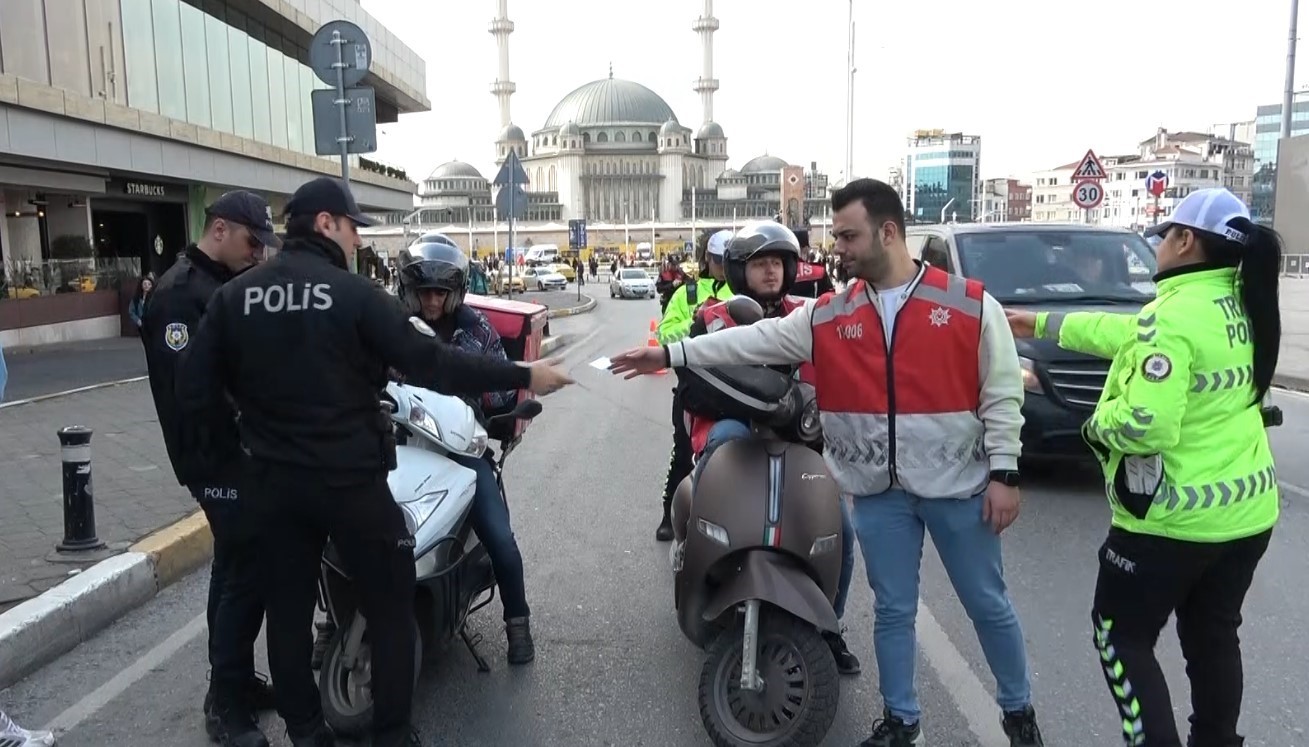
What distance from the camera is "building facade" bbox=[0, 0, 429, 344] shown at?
57.1 feet

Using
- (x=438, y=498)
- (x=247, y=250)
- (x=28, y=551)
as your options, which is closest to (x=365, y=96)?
(x=28, y=551)

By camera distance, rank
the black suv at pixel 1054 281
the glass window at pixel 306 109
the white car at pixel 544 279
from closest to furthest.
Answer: the black suv at pixel 1054 281 < the glass window at pixel 306 109 < the white car at pixel 544 279

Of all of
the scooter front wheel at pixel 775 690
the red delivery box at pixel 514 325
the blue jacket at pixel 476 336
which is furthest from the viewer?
the red delivery box at pixel 514 325

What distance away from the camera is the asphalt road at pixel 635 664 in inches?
150

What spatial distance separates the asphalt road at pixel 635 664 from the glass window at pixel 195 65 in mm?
19576

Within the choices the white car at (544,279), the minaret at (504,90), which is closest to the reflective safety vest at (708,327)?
the white car at (544,279)

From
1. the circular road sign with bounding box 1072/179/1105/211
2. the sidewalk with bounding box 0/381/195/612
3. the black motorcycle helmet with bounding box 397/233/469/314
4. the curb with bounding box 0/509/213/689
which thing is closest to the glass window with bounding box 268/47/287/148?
the sidewalk with bounding box 0/381/195/612

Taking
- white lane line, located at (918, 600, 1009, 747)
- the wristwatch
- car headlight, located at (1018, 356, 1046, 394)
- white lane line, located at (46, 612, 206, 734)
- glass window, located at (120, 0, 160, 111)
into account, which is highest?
glass window, located at (120, 0, 160, 111)

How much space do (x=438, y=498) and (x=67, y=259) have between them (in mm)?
20575

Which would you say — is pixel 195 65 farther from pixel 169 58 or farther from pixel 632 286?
pixel 632 286

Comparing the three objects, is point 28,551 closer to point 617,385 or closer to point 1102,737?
point 1102,737

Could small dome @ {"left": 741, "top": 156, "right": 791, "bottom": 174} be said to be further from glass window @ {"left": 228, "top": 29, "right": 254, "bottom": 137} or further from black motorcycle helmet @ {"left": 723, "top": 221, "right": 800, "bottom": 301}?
black motorcycle helmet @ {"left": 723, "top": 221, "right": 800, "bottom": 301}

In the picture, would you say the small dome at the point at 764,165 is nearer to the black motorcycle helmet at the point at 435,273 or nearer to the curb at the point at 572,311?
the curb at the point at 572,311

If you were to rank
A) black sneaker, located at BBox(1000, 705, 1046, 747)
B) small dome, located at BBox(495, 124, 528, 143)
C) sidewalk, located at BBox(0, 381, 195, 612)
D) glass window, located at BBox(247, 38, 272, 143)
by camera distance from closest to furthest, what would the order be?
black sneaker, located at BBox(1000, 705, 1046, 747) → sidewalk, located at BBox(0, 381, 195, 612) → glass window, located at BBox(247, 38, 272, 143) → small dome, located at BBox(495, 124, 528, 143)
